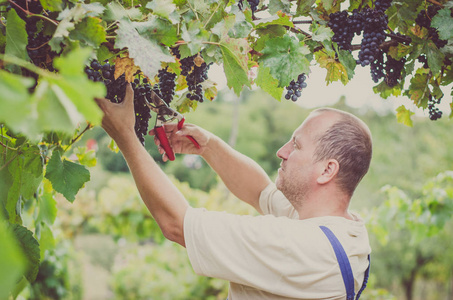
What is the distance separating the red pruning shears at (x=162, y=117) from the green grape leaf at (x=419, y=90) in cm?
97

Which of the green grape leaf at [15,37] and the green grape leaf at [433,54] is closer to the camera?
the green grape leaf at [15,37]

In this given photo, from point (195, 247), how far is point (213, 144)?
0.79 meters

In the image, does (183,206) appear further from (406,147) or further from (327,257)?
(406,147)

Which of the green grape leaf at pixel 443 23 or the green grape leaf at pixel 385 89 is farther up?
the green grape leaf at pixel 443 23

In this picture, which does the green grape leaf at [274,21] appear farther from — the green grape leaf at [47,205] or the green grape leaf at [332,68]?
the green grape leaf at [47,205]

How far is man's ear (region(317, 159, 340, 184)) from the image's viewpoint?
174 centimetres

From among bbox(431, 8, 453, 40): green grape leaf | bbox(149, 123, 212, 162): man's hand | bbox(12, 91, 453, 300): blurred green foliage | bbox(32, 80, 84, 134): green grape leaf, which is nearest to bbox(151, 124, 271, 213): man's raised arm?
bbox(149, 123, 212, 162): man's hand

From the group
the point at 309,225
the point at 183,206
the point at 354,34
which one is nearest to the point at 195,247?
the point at 183,206

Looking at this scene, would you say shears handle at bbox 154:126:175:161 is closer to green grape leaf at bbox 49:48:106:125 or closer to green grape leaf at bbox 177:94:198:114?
green grape leaf at bbox 177:94:198:114

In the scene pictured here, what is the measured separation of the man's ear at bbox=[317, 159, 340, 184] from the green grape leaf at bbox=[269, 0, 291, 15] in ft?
2.09

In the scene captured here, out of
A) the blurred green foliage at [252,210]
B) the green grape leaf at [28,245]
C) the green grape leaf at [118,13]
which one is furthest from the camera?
the blurred green foliage at [252,210]

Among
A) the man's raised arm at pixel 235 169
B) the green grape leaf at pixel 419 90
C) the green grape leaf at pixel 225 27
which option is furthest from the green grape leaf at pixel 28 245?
the green grape leaf at pixel 419 90

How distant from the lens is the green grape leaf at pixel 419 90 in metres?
1.75

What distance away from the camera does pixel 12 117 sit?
525 millimetres
